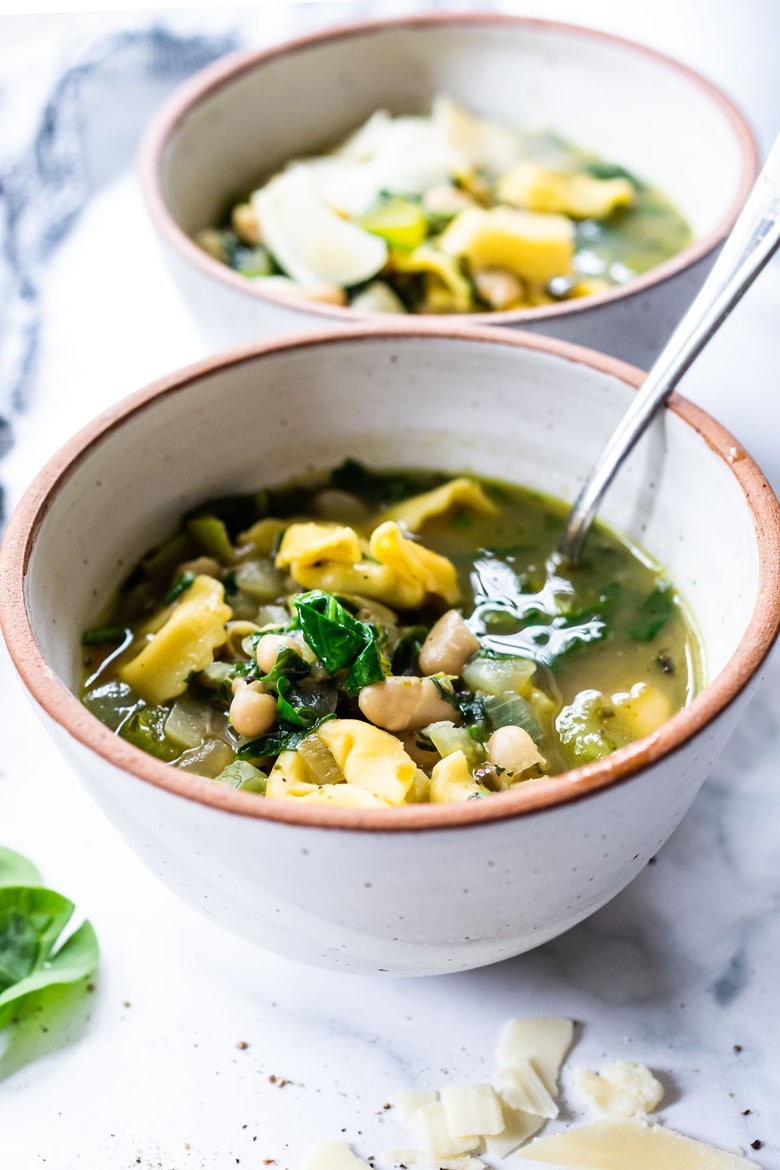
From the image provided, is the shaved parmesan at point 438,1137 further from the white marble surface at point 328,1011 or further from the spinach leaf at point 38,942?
the spinach leaf at point 38,942

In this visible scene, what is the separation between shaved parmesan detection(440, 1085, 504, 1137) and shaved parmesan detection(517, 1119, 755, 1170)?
0.05 meters

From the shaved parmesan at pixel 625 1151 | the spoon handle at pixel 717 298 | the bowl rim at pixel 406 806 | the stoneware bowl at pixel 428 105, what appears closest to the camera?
the bowl rim at pixel 406 806

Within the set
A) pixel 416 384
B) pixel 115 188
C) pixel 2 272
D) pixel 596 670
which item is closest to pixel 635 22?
pixel 115 188

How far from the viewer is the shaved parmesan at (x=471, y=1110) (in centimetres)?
167

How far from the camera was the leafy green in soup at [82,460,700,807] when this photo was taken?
178 centimetres

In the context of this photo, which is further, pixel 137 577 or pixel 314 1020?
pixel 137 577

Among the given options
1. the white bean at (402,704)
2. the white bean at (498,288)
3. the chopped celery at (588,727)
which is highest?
the white bean at (402,704)

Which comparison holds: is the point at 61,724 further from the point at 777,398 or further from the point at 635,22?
the point at 635,22

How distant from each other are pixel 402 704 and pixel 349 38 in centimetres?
226

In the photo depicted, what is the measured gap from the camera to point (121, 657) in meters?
2.01

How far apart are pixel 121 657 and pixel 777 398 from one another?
5.51 ft

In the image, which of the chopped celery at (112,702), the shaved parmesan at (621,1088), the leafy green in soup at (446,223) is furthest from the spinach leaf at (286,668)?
the leafy green in soup at (446,223)

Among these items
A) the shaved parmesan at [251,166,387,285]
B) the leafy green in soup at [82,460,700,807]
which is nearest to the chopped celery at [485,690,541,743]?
the leafy green in soup at [82,460,700,807]

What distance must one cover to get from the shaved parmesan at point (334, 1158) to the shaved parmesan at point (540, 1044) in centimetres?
23
